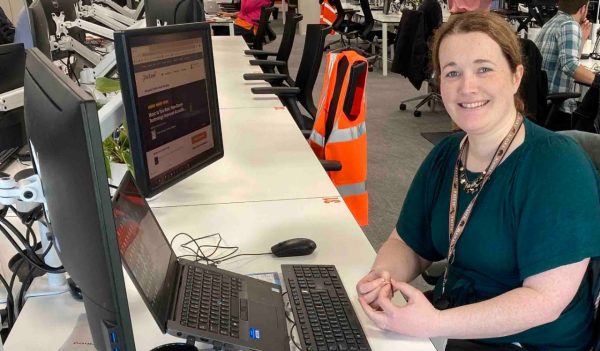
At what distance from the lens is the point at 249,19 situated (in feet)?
21.5

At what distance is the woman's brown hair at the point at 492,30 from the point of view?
4.37ft

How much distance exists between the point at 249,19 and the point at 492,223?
5604mm

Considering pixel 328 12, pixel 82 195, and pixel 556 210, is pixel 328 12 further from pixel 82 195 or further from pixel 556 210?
pixel 82 195

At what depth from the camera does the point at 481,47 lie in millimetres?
1328

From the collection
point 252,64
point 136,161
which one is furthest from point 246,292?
point 252,64

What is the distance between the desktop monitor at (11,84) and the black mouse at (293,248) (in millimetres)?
777

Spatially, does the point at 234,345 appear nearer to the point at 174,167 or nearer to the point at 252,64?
the point at 174,167

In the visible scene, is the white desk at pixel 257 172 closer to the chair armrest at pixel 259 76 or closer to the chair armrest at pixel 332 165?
the chair armrest at pixel 332 165

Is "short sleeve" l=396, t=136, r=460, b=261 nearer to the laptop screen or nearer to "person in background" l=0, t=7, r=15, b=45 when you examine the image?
the laptop screen

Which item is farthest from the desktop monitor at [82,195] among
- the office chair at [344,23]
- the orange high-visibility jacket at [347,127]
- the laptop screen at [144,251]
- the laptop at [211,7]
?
the office chair at [344,23]

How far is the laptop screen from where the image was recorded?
1.04 metres

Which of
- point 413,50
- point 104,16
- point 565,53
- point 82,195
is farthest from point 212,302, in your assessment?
point 413,50

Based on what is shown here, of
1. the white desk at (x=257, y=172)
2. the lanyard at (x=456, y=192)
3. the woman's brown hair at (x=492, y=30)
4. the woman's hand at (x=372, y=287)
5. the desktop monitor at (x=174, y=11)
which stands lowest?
the white desk at (x=257, y=172)

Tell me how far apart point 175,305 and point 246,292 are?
7.3 inches
